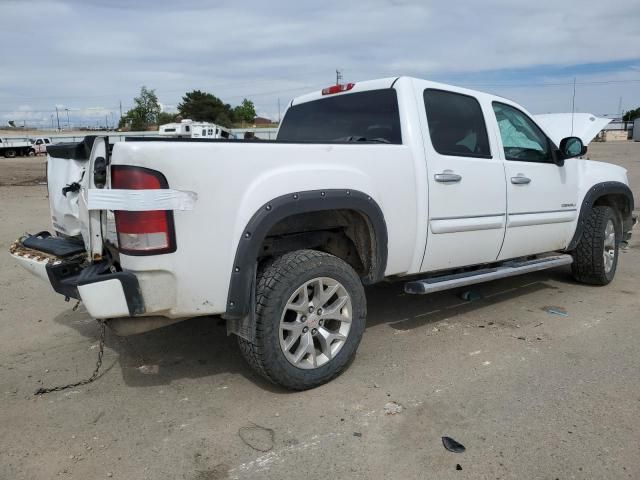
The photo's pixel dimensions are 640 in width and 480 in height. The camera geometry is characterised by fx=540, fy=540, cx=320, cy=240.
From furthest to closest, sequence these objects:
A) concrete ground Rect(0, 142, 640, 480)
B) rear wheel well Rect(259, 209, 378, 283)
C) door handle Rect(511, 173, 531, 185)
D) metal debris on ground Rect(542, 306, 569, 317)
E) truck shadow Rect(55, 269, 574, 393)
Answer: metal debris on ground Rect(542, 306, 569, 317), door handle Rect(511, 173, 531, 185), truck shadow Rect(55, 269, 574, 393), rear wheel well Rect(259, 209, 378, 283), concrete ground Rect(0, 142, 640, 480)

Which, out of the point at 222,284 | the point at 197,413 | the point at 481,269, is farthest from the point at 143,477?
the point at 481,269

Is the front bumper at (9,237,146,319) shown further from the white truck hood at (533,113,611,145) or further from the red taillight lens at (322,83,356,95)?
the white truck hood at (533,113,611,145)

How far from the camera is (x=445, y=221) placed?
3.96m

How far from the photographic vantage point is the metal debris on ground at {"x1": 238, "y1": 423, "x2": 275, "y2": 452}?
2789 mm

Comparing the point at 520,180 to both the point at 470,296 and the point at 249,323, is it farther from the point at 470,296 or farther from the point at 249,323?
the point at 249,323

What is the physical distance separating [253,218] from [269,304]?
51 cm

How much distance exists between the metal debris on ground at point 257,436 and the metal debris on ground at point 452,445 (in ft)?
2.96

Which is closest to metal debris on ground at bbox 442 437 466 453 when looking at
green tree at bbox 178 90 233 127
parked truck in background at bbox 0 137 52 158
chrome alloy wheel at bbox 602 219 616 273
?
chrome alloy wheel at bbox 602 219 616 273

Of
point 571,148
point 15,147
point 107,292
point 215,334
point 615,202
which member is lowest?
point 215,334

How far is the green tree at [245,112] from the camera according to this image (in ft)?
273

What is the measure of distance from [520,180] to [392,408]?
241 cm

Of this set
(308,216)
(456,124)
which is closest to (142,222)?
(308,216)

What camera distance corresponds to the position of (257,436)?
2.89 m

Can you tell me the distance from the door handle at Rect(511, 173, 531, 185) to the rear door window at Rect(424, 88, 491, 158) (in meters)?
0.33
